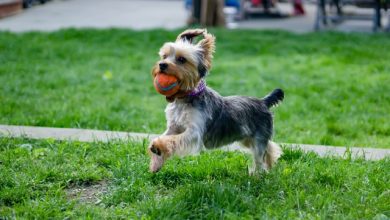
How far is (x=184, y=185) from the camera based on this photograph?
15.7 feet

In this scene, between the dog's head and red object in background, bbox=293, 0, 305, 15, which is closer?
the dog's head

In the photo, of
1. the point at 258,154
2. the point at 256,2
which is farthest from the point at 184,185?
the point at 256,2

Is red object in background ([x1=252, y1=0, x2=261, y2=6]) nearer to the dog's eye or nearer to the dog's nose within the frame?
the dog's eye

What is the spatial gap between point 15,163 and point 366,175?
2.99 metres

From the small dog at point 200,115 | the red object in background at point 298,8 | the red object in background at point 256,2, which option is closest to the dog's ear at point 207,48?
the small dog at point 200,115

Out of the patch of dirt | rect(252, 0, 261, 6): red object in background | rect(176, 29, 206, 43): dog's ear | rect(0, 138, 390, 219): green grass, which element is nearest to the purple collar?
rect(176, 29, 206, 43): dog's ear

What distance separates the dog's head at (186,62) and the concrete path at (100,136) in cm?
148

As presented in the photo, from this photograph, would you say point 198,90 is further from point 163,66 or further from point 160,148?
point 160,148

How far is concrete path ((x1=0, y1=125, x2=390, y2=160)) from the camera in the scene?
577cm

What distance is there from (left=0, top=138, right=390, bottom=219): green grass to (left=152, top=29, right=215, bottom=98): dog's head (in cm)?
81

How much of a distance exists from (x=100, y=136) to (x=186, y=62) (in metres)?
2.06

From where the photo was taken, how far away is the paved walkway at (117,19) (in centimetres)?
1783

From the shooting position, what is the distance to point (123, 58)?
40.0 ft

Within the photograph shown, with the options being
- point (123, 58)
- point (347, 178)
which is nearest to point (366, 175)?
point (347, 178)
